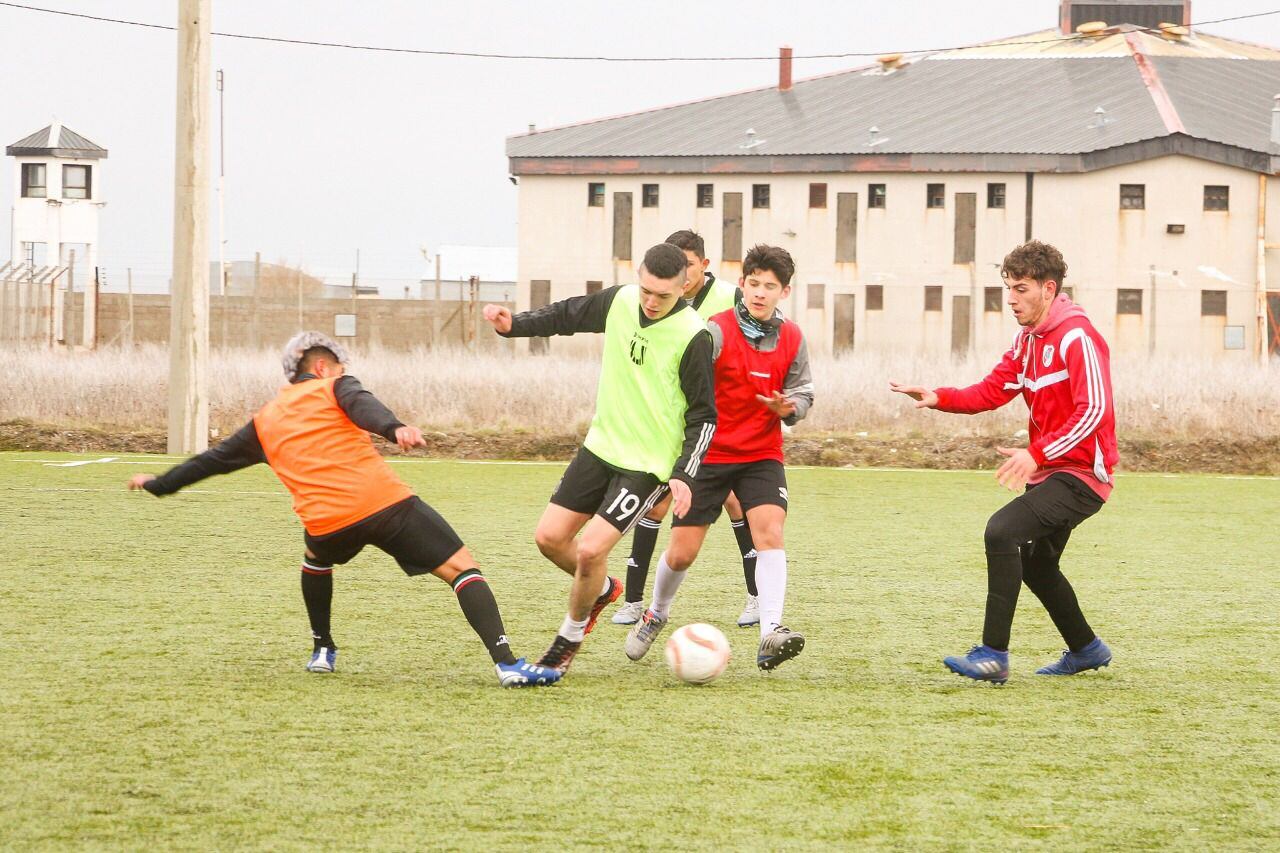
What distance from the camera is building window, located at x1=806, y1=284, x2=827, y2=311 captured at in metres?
38.4

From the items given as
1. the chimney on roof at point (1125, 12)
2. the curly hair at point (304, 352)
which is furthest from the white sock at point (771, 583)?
the chimney on roof at point (1125, 12)

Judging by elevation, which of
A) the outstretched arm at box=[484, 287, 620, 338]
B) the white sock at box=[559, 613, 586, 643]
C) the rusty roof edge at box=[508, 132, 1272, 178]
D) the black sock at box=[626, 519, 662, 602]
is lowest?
the white sock at box=[559, 613, 586, 643]

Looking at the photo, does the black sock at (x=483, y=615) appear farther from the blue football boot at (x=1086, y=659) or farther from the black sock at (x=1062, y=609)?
the blue football boot at (x=1086, y=659)

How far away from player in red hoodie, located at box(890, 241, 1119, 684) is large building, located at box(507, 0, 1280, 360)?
88.9ft

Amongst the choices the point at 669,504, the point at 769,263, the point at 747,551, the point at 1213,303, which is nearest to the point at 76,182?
the point at 1213,303

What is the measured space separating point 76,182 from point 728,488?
2047 inches

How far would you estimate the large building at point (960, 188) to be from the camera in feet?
123

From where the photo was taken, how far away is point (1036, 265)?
233 inches

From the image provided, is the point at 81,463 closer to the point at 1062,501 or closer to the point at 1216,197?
the point at 1062,501

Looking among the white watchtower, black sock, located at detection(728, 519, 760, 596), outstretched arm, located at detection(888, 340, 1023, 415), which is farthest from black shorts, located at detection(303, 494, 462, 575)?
the white watchtower

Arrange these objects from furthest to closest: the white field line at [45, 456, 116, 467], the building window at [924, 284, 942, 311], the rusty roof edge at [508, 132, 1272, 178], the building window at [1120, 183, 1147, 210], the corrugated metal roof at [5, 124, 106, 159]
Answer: the corrugated metal roof at [5, 124, 106, 159] → the building window at [924, 284, 942, 311] → the building window at [1120, 183, 1147, 210] → the rusty roof edge at [508, 132, 1272, 178] → the white field line at [45, 456, 116, 467]

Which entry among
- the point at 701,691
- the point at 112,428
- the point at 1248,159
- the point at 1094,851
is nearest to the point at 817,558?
the point at 701,691

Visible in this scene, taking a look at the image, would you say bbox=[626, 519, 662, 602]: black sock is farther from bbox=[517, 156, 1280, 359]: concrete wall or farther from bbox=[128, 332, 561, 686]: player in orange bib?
bbox=[517, 156, 1280, 359]: concrete wall

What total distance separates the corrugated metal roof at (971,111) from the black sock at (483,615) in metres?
34.3
